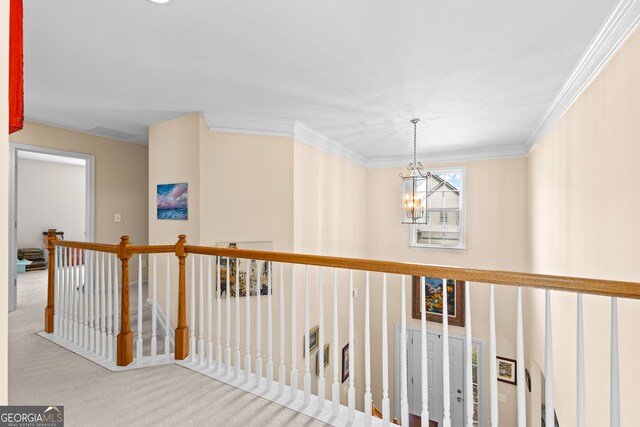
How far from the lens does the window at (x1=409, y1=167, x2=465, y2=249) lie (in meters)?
5.33

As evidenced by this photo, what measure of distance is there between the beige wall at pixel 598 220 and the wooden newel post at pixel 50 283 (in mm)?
4429

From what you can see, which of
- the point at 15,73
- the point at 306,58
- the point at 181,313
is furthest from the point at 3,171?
the point at 181,313

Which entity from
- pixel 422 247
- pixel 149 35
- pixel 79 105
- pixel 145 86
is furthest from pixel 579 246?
pixel 79 105

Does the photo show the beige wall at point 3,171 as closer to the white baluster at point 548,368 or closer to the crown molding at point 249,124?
the white baluster at point 548,368

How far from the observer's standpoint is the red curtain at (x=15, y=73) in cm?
70

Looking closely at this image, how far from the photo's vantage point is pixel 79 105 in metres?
3.19

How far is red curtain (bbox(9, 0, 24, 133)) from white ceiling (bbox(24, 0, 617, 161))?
1.16 meters

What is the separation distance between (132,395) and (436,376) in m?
4.82

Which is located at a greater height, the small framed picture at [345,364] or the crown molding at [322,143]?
the crown molding at [322,143]

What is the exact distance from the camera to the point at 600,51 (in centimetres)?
196

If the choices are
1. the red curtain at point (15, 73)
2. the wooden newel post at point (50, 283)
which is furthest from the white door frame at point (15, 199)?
the red curtain at point (15, 73)

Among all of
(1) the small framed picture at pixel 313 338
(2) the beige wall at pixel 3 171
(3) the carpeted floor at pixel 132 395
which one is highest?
(2) the beige wall at pixel 3 171

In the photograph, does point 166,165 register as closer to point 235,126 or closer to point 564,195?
point 235,126

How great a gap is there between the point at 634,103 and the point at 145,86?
345 cm
